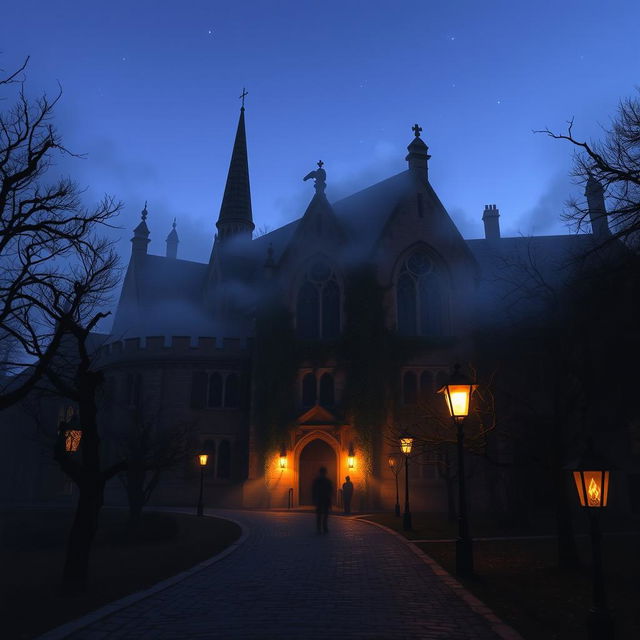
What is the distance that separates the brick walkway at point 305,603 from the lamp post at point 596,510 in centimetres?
123

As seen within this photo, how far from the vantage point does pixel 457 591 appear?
967 cm

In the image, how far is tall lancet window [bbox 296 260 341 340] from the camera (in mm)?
34000

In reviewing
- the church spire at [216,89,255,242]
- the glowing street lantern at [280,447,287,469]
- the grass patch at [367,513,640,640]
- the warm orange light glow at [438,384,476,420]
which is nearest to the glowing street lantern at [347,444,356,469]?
the glowing street lantern at [280,447,287,469]

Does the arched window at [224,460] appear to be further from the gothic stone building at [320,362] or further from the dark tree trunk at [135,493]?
the dark tree trunk at [135,493]

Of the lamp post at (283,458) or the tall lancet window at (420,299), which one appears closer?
the lamp post at (283,458)

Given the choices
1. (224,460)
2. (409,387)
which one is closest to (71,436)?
(224,460)

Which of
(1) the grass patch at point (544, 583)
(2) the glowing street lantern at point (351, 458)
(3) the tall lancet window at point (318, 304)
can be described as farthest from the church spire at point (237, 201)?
(1) the grass patch at point (544, 583)

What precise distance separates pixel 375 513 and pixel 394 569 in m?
17.1

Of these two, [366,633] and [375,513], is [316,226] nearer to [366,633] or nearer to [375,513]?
[375,513]

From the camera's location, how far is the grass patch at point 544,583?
8.00m

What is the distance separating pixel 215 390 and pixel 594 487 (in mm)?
29099

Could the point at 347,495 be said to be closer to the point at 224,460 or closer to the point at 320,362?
the point at 320,362

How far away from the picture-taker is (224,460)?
33875mm

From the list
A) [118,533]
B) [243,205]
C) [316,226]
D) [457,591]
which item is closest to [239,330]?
[316,226]
